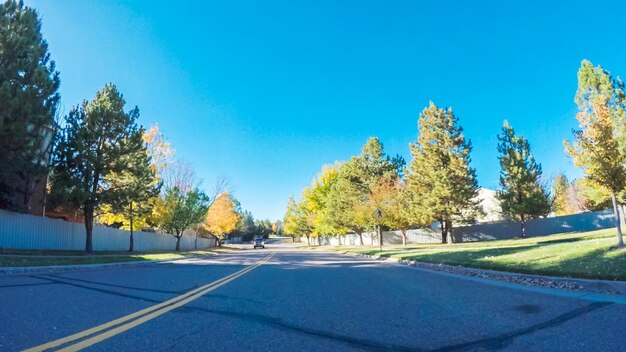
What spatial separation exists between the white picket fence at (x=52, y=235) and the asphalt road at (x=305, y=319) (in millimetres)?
14604

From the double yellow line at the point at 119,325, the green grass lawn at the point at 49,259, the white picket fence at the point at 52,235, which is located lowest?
the double yellow line at the point at 119,325

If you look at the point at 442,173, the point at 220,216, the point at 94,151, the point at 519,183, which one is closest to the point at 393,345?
the point at 94,151

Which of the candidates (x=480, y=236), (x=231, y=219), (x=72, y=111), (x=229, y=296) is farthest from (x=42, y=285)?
(x=231, y=219)

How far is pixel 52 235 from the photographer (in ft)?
74.0

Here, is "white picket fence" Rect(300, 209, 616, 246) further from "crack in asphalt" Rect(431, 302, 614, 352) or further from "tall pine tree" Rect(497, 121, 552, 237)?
"crack in asphalt" Rect(431, 302, 614, 352)

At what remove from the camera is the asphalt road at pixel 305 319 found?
154 inches

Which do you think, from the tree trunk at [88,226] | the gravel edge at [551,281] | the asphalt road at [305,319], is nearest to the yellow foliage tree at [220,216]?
the tree trunk at [88,226]

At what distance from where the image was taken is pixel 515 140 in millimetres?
38344

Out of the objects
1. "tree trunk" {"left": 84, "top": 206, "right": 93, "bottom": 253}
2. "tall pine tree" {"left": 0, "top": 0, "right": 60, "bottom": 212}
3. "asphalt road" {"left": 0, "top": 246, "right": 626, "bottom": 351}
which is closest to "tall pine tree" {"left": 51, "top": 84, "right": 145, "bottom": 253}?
"tree trunk" {"left": 84, "top": 206, "right": 93, "bottom": 253}

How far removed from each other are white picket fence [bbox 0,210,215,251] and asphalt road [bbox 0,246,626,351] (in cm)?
1460

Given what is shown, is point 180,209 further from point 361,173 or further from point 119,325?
point 119,325

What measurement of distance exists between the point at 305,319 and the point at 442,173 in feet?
106

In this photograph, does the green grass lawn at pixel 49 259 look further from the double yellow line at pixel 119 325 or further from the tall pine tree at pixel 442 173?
the tall pine tree at pixel 442 173

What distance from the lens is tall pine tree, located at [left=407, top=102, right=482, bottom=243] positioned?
1387 inches
